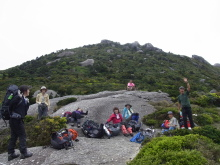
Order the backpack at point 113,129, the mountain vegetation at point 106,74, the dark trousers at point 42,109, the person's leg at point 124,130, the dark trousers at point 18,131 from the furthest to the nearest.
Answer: the mountain vegetation at point 106,74 → the dark trousers at point 42,109 → the person's leg at point 124,130 → the backpack at point 113,129 → the dark trousers at point 18,131

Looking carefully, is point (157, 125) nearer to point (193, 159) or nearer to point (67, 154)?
point (67, 154)

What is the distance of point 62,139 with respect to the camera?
24.3 ft

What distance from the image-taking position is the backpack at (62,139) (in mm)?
7273

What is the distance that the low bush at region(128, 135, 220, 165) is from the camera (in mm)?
4711

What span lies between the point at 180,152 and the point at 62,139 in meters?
4.14

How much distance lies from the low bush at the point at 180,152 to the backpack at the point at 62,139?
112 inches

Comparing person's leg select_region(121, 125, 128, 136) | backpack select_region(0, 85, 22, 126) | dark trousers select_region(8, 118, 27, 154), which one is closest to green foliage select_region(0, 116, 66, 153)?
dark trousers select_region(8, 118, 27, 154)

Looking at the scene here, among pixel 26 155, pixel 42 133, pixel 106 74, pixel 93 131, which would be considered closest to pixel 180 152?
pixel 26 155

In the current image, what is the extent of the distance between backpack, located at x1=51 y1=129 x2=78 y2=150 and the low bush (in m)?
2.85

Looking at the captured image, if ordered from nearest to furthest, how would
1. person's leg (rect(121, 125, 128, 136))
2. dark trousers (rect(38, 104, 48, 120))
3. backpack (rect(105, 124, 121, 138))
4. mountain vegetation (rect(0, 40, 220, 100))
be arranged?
backpack (rect(105, 124, 121, 138)) → person's leg (rect(121, 125, 128, 136)) → dark trousers (rect(38, 104, 48, 120)) → mountain vegetation (rect(0, 40, 220, 100))

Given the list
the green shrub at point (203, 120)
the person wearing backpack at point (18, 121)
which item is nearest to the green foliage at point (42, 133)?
the person wearing backpack at point (18, 121)

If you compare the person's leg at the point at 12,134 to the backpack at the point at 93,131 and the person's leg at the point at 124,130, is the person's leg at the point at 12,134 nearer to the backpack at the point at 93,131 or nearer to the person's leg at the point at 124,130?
the backpack at the point at 93,131

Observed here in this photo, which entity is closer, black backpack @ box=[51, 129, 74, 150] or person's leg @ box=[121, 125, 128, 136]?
black backpack @ box=[51, 129, 74, 150]

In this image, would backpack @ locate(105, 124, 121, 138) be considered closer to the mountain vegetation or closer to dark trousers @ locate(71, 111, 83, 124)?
dark trousers @ locate(71, 111, 83, 124)
